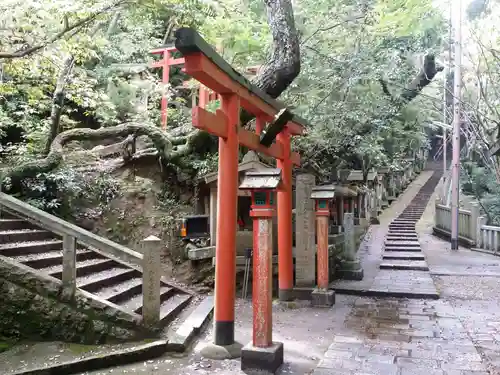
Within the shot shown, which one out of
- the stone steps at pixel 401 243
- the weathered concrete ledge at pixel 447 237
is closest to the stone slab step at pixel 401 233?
the weathered concrete ledge at pixel 447 237

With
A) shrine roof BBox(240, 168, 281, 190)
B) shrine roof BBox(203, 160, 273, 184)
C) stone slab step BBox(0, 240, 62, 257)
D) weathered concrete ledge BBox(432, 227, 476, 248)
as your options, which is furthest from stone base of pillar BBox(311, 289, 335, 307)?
weathered concrete ledge BBox(432, 227, 476, 248)

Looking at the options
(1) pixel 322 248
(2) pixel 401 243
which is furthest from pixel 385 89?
(1) pixel 322 248

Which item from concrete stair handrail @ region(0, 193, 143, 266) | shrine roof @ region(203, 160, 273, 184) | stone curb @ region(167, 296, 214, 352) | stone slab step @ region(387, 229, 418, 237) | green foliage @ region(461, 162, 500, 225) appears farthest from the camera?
green foliage @ region(461, 162, 500, 225)

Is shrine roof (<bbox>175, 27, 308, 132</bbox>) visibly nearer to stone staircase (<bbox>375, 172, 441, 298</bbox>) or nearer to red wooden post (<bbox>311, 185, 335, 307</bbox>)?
red wooden post (<bbox>311, 185, 335, 307</bbox>)

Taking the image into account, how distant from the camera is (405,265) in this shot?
12.3 m

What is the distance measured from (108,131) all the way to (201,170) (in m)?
3.48

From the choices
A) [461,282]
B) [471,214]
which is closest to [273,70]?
[461,282]

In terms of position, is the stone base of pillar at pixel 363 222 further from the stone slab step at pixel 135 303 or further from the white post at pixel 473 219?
the stone slab step at pixel 135 303

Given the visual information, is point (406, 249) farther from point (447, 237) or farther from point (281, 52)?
point (281, 52)

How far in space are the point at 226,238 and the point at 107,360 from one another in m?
2.14

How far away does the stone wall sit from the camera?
5.89m

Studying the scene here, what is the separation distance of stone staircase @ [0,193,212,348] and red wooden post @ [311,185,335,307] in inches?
90.2

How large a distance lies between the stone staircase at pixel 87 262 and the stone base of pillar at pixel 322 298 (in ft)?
7.13

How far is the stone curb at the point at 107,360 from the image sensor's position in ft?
15.8
